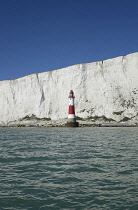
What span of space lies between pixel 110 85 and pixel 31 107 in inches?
598

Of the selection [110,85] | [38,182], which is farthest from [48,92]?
[38,182]

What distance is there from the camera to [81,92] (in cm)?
4700

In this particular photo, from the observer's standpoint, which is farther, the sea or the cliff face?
the cliff face

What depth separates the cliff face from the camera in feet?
142

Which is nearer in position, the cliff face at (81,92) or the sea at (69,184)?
the sea at (69,184)

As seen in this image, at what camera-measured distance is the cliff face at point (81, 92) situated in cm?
4319

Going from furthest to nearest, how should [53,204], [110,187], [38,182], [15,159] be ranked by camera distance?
[15,159] < [38,182] < [110,187] < [53,204]

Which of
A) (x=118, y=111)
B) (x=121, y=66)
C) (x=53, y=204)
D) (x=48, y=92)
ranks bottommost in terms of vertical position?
(x=53, y=204)

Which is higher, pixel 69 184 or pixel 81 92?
pixel 81 92

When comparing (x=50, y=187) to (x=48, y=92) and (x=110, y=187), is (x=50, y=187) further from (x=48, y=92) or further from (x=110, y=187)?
(x=48, y=92)

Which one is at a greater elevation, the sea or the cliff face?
the cliff face

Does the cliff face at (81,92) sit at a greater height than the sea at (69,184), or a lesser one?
greater

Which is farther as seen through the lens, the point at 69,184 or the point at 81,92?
the point at 81,92

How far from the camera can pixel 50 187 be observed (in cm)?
553
